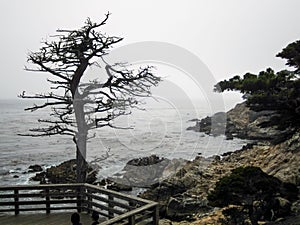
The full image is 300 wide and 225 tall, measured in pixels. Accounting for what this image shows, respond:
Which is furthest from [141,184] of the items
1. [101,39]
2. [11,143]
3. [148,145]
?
[11,143]

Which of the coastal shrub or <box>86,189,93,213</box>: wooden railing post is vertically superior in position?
<box>86,189,93,213</box>: wooden railing post

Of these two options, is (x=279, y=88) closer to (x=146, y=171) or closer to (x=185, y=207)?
(x=185, y=207)

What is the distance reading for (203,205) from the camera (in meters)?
14.1

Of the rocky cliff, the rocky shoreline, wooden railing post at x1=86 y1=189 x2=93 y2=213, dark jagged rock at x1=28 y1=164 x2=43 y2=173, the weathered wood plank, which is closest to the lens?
the weathered wood plank

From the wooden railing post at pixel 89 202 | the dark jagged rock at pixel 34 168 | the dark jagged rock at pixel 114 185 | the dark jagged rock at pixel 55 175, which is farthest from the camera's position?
the dark jagged rock at pixel 34 168

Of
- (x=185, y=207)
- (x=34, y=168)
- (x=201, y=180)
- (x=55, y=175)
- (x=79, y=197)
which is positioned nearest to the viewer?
(x=79, y=197)

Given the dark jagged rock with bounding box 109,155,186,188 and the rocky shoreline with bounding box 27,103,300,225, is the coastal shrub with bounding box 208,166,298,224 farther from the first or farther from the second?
the dark jagged rock with bounding box 109,155,186,188

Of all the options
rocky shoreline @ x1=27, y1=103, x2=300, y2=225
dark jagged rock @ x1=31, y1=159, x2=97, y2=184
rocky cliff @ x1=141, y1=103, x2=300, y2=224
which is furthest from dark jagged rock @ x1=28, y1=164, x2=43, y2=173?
rocky cliff @ x1=141, y1=103, x2=300, y2=224

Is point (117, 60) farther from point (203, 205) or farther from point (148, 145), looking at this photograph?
point (148, 145)

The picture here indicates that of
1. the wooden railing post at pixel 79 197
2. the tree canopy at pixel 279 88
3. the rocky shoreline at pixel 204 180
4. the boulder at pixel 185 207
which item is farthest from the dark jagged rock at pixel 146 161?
the wooden railing post at pixel 79 197

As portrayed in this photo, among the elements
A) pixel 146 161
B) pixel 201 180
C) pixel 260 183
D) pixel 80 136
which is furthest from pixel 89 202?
pixel 146 161

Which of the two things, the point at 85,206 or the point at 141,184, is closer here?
the point at 85,206

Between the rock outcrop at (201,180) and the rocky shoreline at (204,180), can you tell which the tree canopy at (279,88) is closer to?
the rocky shoreline at (204,180)

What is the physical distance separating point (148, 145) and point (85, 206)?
2432cm
